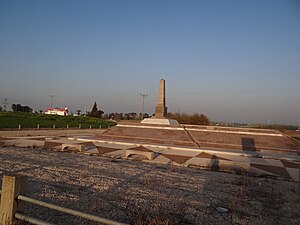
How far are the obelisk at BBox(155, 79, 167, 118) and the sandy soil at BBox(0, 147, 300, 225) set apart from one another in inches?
583

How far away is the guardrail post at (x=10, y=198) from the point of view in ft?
9.64

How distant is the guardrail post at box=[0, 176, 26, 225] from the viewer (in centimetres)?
294

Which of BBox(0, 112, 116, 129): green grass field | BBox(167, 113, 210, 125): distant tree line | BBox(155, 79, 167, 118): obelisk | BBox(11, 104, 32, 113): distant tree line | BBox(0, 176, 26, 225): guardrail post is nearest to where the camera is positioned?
BBox(0, 176, 26, 225): guardrail post

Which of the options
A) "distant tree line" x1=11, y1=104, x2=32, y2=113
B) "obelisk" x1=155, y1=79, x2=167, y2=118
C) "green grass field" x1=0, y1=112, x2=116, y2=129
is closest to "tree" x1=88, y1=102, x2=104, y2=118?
"distant tree line" x1=11, y1=104, x2=32, y2=113

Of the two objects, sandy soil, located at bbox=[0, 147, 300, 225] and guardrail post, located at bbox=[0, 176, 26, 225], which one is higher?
guardrail post, located at bbox=[0, 176, 26, 225]

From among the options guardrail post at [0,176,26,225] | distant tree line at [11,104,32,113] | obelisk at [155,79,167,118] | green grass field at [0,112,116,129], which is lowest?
A: guardrail post at [0,176,26,225]

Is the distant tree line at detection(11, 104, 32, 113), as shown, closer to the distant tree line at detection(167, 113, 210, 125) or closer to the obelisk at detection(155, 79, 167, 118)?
the distant tree line at detection(167, 113, 210, 125)

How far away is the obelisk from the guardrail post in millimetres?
20947

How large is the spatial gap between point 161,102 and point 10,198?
21317 mm

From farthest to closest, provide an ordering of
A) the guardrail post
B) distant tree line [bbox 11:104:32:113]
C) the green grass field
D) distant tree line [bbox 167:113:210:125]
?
1. distant tree line [bbox 11:104:32:113]
2. distant tree line [bbox 167:113:210:125]
3. the green grass field
4. the guardrail post

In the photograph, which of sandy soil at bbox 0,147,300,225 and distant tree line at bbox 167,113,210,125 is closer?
sandy soil at bbox 0,147,300,225

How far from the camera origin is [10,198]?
295 centimetres

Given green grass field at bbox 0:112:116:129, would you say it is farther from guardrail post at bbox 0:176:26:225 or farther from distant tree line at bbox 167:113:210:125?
guardrail post at bbox 0:176:26:225

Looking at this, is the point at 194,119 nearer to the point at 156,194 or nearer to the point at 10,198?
the point at 156,194
